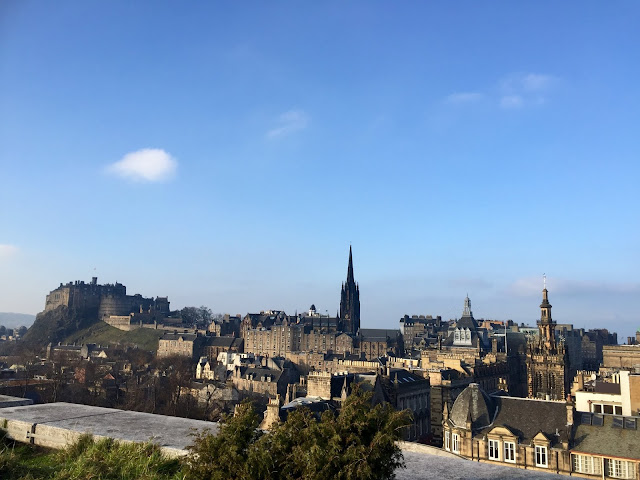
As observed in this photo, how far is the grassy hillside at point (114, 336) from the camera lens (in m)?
138

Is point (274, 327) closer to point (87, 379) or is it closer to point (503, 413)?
point (87, 379)

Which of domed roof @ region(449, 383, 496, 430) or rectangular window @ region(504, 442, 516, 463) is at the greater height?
domed roof @ region(449, 383, 496, 430)

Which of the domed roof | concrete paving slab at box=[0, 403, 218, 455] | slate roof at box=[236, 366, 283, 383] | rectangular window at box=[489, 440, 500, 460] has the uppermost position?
concrete paving slab at box=[0, 403, 218, 455]

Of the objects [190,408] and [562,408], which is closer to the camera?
[562,408]

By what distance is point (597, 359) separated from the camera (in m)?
120

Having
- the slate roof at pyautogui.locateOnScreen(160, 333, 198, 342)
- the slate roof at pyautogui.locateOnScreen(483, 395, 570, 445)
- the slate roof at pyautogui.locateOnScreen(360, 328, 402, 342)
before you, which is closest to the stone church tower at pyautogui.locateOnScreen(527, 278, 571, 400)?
the slate roof at pyautogui.locateOnScreen(483, 395, 570, 445)

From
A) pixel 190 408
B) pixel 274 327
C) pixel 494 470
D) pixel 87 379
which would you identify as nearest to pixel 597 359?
pixel 274 327

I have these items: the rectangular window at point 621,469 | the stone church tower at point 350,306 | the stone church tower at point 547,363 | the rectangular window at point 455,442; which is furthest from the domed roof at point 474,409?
the stone church tower at point 350,306

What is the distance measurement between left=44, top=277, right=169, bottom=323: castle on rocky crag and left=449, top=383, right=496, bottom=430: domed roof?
13762 cm

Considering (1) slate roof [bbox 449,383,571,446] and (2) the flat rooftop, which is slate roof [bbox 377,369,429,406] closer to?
(1) slate roof [bbox 449,383,571,446]

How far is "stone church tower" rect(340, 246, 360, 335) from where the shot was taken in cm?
12884

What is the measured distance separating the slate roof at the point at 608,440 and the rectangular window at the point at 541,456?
1555mm

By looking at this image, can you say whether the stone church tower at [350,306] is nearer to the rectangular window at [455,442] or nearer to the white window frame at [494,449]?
the rectangular window at [455,442]

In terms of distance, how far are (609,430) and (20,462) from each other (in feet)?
101
